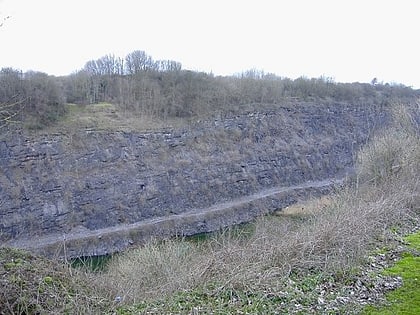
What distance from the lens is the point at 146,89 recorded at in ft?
143

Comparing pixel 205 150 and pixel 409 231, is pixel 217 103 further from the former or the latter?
pixel 409 231

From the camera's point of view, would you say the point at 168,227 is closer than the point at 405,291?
No

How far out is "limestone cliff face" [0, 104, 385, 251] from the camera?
28562 mm

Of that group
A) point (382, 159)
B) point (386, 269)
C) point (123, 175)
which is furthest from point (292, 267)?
point (123, 175)

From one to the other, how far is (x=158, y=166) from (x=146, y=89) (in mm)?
11103

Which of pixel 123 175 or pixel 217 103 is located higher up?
pixel 217 103

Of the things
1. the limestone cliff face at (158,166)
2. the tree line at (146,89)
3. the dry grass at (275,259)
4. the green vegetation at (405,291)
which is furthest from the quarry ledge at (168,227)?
the green vegetation at (405,291)

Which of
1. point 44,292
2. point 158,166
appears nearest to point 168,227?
point 158,166

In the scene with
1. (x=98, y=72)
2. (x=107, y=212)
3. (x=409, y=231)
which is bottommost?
(x=107, y=212)

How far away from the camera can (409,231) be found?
975cm

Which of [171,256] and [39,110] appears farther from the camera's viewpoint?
[39,110]

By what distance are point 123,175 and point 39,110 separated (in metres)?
7.97

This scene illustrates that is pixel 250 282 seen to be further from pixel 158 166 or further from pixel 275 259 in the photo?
pixel 158 166

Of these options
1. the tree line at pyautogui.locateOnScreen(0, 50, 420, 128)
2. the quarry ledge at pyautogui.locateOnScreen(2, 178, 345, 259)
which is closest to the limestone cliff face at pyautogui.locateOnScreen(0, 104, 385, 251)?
the quarry ledge at pyautogui.locateOnScreen(2, 178, 345, 259)
